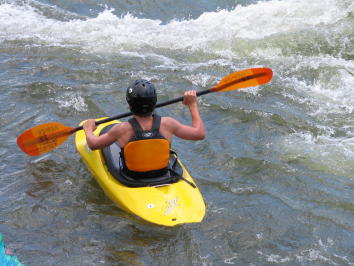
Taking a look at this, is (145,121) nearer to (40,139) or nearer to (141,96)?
(141,96)

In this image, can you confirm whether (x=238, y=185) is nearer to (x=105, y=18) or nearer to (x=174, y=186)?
(x=174, y=186)

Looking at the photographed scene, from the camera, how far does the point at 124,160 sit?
4223 millimetres

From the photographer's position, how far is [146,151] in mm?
3973

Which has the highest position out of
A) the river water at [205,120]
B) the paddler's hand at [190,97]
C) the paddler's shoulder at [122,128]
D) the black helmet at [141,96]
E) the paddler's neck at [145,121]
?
the black helmet at [141,96]

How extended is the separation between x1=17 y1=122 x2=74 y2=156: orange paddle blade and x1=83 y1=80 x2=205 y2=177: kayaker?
90 cm

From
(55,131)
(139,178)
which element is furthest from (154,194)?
(55,131)

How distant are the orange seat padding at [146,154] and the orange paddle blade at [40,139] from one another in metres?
1.15

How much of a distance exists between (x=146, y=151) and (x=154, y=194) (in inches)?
14.2

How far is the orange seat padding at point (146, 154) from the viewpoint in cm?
394

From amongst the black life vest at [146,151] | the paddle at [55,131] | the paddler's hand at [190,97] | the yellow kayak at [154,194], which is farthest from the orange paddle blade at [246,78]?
the black life vest at [146,151]

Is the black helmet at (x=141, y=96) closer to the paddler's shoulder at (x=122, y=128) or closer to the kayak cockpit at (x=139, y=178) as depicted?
the paddler's shoulder at (x=122, y=128)

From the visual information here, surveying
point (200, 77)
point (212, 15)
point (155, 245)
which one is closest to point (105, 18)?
point (212, 15)

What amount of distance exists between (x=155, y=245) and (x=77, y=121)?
2716 millimetres

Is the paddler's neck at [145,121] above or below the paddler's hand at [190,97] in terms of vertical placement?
below
